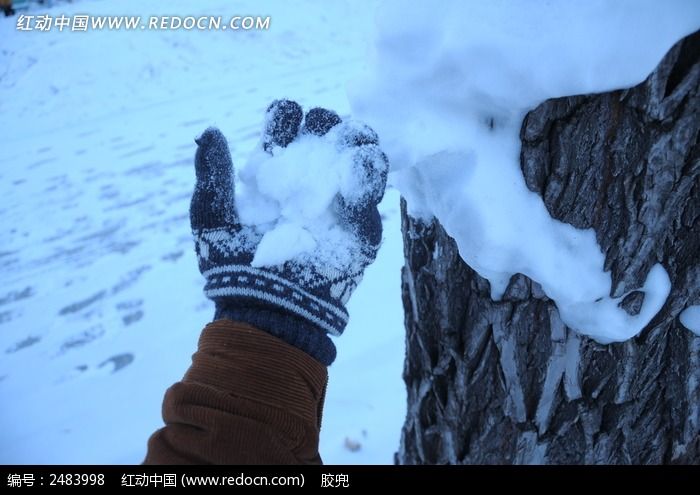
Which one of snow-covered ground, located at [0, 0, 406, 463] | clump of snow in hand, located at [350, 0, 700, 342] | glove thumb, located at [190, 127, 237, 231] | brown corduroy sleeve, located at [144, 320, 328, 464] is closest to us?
clump of snow in hand, located at [350, 0, 700, 342]

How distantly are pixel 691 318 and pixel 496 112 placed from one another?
56 centimetres

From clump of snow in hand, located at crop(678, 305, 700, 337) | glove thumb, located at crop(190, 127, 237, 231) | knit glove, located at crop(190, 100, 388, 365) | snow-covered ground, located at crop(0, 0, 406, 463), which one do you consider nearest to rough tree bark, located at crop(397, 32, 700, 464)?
clump of snow in hand, located at crop(678, 305, 700, 337)

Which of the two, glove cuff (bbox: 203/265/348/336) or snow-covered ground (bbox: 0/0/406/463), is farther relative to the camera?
snow-covered ground (bbox: 0/0/406/463)

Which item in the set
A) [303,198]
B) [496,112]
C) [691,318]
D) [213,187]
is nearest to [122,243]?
[213,187]

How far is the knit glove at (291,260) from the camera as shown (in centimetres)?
100

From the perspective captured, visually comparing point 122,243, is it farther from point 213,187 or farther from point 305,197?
point 305,197

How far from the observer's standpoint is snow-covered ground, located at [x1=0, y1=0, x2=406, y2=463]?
1.91 m

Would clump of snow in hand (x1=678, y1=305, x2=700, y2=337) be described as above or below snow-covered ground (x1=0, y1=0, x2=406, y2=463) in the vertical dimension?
below

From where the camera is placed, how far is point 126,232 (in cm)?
298

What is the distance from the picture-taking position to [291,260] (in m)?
1.02

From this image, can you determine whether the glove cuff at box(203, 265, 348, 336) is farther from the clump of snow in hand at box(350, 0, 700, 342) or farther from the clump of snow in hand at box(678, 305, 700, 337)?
the clump of snow in hand at box(678, 305, 700, 337)

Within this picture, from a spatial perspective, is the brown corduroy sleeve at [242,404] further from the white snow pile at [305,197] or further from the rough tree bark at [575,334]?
the rough tree bark at [575,334]

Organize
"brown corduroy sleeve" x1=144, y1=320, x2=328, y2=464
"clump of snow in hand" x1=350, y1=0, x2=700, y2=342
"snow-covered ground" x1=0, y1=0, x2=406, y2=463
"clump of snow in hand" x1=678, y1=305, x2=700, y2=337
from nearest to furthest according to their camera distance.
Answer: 1. "clump of snow in hand" x1=350, y1=0, x2=700, y2=342
2. "brown corduroy sleeve" x1=144, y1=320, x2=328, y2=464
3. "clump of snow in hand" x1=678, y1=305, x2=700, y2=337
4. "snow-covered ground" x1=0, y1=0, x2=406, y2=463

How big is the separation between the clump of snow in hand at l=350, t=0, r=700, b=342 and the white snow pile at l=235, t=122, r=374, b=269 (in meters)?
0.10
